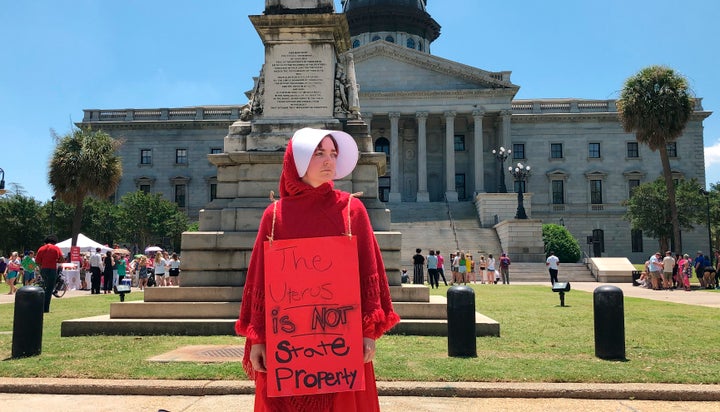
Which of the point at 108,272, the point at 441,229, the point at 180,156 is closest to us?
the point at 108,272

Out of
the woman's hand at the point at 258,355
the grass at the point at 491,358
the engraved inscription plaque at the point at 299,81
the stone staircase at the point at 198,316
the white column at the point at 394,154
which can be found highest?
the white column at the point at 394,154

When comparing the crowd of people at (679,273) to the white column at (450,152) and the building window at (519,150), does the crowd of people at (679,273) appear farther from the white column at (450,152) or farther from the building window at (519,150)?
the building window at (519,150)

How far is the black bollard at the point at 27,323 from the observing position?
27.5 feet

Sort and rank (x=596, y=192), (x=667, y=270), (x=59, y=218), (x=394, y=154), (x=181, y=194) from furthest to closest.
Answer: (x=181, y=194), (x=596, y=192), (x=394, y=154), (x=59, y=218), (x=667, y=270)

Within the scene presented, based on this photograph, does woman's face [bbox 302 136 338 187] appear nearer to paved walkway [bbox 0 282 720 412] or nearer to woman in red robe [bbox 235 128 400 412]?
woman in red robe [bbox 235 128 400 412]

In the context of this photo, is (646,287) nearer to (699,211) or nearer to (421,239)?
(421,239)

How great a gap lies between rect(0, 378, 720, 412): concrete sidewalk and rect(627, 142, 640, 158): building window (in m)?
67.3

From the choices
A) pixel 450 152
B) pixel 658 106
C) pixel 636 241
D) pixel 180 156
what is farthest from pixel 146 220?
pixel 636 241

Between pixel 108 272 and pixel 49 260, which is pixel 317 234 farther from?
pixel 108 272

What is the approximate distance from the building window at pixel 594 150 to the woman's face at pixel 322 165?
69.6 m

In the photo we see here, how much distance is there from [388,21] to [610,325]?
235ft

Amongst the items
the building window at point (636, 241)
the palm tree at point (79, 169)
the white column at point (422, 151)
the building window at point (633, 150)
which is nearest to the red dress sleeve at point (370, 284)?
the palm tree at point (79, 169)

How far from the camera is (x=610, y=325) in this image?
828cm

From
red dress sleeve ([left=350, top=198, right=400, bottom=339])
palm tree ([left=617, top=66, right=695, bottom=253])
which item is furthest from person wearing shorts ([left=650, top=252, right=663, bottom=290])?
red dress sleeve ([left=350, top=198, right=400, bottom=339])
